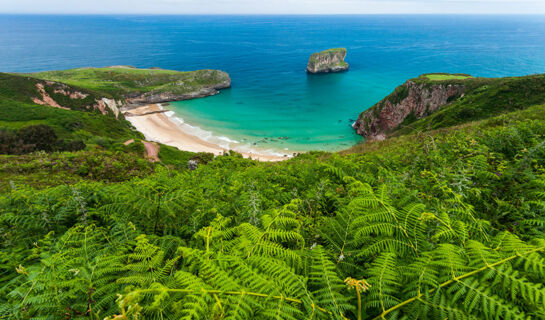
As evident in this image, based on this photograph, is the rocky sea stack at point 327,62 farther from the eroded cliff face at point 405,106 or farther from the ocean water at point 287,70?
the eroded cliff face at point 405,106

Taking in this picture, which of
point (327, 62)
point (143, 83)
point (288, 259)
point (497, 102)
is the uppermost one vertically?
point (327, 62)

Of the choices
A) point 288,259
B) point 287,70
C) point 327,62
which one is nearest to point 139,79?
point 287,70

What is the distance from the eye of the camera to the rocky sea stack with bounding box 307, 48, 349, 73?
114625 millimetres

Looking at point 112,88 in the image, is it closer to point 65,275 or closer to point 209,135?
point 209,135

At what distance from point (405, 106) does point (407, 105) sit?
0.43 metres

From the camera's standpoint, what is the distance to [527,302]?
157 cm

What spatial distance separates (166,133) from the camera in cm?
5600

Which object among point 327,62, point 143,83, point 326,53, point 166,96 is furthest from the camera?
point 327,62

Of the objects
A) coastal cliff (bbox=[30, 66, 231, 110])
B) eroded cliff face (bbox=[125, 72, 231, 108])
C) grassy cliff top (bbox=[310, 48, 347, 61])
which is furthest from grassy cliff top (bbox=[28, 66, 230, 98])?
grassy cliff top (bbox=[310, 48, 347, 61])

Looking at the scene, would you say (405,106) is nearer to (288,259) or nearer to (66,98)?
(288,259)

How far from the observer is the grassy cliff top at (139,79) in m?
82.9

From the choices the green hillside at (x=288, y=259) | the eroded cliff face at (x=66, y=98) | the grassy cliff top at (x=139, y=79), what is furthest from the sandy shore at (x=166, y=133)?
the green hillside at (x=288, y=259)

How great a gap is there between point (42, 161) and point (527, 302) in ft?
71.2

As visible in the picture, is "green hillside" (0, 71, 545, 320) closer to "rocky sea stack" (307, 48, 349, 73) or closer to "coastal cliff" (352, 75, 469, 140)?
"coastal cliff" (352, 75, 469, 140)
